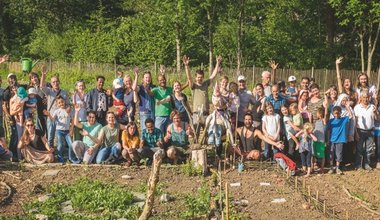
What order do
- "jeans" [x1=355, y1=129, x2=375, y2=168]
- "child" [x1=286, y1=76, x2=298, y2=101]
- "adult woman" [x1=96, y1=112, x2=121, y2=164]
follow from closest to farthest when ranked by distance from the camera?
"adult woman" [x1=96, y1=112, x2=121, y2=164]
"jeans" [x1=355, y1=129, x2=375, y2=168]
"child" [x1=286, y1=76, x2=298, y2=101]

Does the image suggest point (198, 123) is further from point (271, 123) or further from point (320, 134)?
point (320, 134)

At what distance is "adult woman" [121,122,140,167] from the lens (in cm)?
1091

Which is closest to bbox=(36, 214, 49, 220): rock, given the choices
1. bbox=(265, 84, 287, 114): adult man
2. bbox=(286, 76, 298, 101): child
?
bbox=(265, 84, 287, 114): adult man

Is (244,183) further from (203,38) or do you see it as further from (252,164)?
(203,38)

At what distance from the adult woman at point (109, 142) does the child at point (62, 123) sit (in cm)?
55

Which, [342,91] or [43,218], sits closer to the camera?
[43,218]

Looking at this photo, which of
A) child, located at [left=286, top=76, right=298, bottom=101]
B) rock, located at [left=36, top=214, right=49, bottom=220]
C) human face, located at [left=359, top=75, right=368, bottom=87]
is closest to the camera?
rock, located at [left=36, top=214, right=49, bottom=220]

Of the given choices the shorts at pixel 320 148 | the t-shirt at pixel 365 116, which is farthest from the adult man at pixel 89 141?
the t-shirt at pixel 365 116

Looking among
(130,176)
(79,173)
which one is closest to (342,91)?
(130,176)

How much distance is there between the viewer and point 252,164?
11148mm

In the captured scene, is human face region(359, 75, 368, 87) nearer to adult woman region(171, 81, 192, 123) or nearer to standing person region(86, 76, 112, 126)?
adult woman region(171, 81, 192, 123)

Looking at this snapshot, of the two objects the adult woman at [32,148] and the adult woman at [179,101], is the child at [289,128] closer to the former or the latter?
the adult woman at [179,101]

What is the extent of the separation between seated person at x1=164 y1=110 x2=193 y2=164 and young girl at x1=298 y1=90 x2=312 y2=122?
7.26 feet

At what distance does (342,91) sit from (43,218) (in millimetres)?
6370
